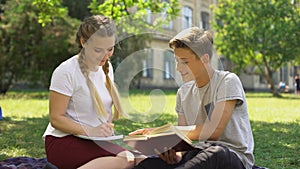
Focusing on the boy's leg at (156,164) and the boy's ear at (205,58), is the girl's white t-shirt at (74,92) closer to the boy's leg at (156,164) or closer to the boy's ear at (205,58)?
the boy's leg at (156,164)

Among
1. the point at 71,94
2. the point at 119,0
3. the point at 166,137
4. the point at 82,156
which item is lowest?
the point at 82,156

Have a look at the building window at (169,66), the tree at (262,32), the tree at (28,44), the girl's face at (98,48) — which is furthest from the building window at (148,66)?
the tree at (262,32)

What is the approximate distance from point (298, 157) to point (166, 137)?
2077 mm

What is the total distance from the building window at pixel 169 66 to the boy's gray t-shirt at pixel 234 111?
13 cm

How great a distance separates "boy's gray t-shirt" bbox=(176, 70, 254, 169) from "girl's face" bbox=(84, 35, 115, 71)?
475mm

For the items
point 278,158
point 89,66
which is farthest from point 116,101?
point 278,158

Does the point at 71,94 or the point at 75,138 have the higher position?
the point at 71,94

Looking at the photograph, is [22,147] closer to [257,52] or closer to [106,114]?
[106,114]

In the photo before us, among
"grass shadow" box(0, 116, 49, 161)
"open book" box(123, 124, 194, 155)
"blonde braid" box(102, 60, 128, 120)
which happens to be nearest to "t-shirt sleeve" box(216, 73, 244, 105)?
"open book" box(123, 124, 194, 155)

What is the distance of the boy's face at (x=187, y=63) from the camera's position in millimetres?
2338

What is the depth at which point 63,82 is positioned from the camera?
246 cm

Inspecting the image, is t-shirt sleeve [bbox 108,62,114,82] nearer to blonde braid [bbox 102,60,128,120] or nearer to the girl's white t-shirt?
blonde braid [bbox 102,60,128,120]

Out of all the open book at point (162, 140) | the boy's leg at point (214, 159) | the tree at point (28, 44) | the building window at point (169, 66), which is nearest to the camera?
the open book at point (162, 140)

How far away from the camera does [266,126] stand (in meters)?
6.31
